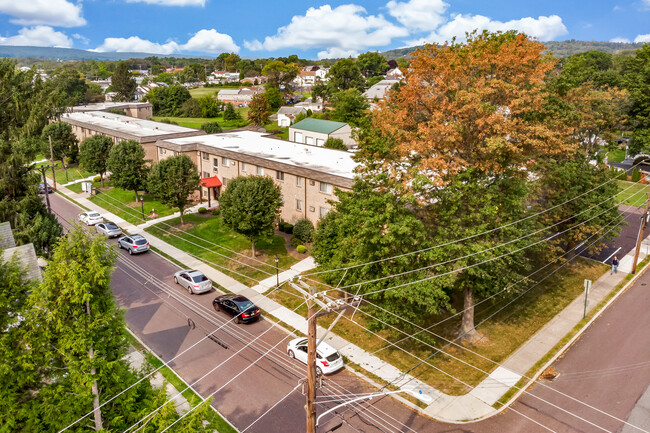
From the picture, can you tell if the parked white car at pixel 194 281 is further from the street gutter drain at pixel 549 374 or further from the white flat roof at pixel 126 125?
the white flat roof at pixel 126 125

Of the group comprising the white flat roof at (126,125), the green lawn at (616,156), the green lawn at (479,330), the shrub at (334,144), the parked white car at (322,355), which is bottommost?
the green lawn at (479,330)

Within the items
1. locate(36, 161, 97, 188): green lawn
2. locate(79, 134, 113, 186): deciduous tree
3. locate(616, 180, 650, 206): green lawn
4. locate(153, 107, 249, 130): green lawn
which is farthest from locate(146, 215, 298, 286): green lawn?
locate(153, 107, 249, 130): green lawn

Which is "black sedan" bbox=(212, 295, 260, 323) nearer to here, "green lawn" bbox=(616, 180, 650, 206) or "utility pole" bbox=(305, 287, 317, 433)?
"utility pole" bbox=(305, 287, 317, 433)

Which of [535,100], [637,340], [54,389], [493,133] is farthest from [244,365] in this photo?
[637,340]

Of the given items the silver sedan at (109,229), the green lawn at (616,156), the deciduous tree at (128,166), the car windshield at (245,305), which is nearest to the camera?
the car windshield at (245,305)

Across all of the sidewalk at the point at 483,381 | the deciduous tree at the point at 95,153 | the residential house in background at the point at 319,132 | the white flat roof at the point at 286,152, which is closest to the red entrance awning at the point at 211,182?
the white flat roof at the point at 286,152
